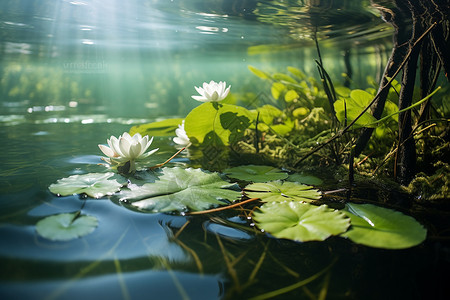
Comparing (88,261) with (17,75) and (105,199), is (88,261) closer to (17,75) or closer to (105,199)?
(105,199)

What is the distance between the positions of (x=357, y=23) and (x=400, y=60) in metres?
1.50

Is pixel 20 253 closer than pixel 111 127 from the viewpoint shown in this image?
Yes

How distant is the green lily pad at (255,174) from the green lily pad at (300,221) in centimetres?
28

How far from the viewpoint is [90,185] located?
0.95 meters

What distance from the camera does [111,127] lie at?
8.16 ft

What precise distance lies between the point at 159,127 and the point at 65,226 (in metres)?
1.05

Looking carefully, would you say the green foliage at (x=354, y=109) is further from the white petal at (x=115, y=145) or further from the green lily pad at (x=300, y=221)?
the white petal at (x=115, y=145)

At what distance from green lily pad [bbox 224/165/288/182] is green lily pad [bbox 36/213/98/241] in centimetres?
57

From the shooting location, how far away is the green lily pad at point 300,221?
66 cm

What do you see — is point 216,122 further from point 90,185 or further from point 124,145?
point 90,185

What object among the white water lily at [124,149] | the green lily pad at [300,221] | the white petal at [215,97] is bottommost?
the green lily pad at [300,221]

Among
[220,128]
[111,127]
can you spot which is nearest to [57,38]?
[111,127]

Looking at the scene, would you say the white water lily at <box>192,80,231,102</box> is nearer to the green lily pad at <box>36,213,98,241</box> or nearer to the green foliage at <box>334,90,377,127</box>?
the green foliage at <box>334,90,377,127</box>

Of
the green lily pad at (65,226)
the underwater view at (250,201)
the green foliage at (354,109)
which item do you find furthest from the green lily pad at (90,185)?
the green foliage at (354,109)
